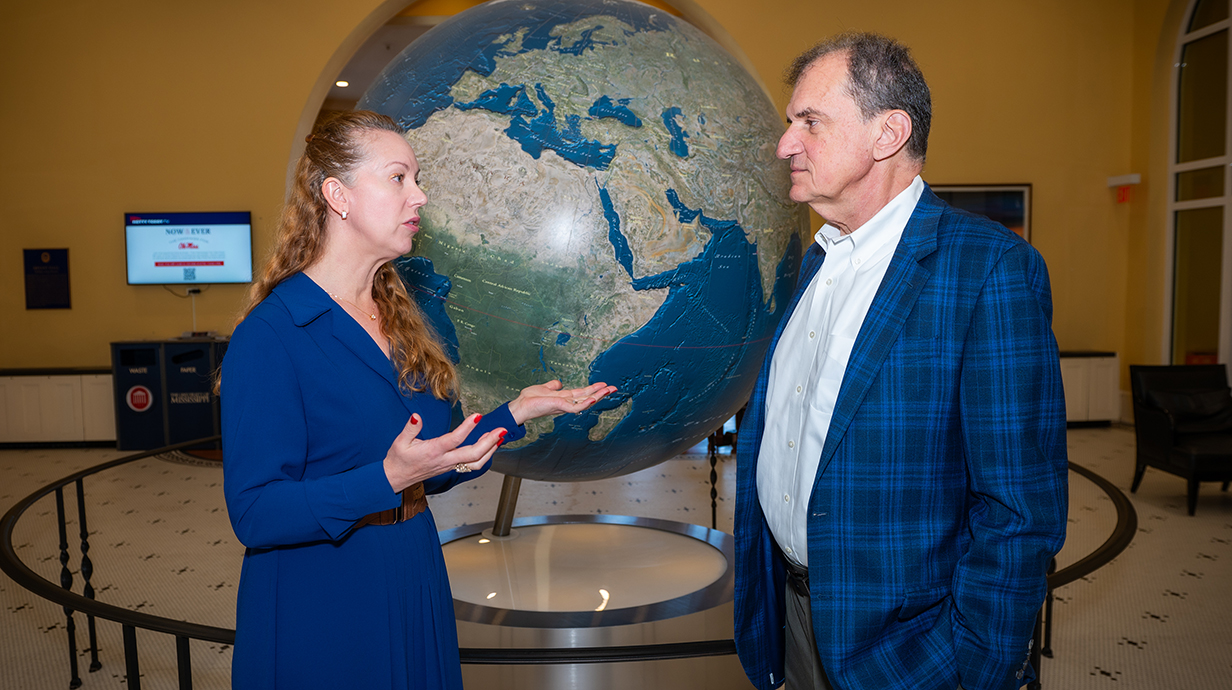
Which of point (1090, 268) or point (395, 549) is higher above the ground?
point (1090, 268)

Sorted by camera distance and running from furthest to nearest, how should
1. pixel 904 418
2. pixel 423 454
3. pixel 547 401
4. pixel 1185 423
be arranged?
pixel 1185 423 → pixel 547 401 → pixel 904 418 → pixel 423 454

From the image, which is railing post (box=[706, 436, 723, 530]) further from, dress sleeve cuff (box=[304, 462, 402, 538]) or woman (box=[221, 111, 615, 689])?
dress sleeve cuff (box=[304, 462, 402, 538])

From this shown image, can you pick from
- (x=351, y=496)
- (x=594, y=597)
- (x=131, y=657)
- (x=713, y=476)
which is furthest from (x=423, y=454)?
(x=713, y=476)

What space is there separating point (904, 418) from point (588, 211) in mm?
981

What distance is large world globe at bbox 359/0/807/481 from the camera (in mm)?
1955

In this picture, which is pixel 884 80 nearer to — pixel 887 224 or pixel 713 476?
pixel 887 224

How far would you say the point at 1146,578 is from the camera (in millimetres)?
4184

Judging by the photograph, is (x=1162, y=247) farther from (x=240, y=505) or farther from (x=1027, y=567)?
(x=240, y=505)

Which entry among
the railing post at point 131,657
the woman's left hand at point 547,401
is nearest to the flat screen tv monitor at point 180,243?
the railing post at point 131,657

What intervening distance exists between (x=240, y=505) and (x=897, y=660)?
3.29 feet

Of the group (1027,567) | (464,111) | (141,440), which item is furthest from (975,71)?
(141,440)

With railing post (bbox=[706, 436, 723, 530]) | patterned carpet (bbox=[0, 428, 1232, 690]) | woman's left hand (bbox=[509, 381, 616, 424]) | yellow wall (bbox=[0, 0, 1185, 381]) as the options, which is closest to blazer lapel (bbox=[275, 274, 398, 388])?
woman's left hand (bbox=[509, 381, 616, 424])

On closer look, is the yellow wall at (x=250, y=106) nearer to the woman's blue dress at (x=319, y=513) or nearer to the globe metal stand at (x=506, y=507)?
the globe metal stand at (x=506, y=507)

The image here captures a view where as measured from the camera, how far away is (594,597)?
262 cm
